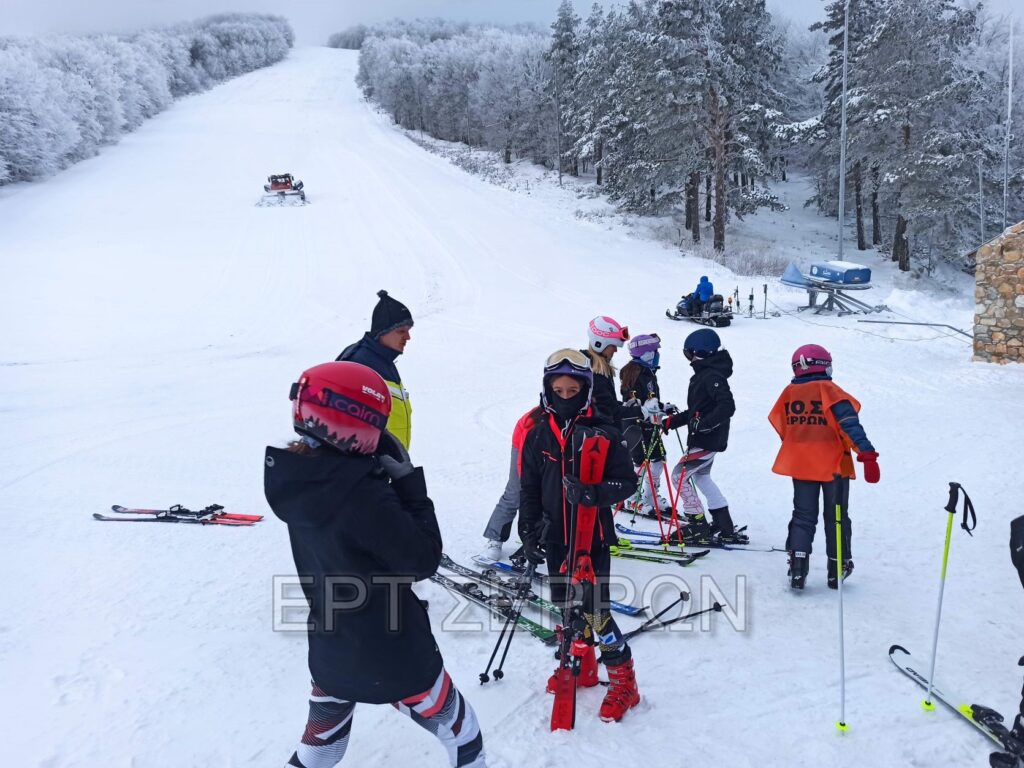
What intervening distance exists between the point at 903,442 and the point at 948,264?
24082mm

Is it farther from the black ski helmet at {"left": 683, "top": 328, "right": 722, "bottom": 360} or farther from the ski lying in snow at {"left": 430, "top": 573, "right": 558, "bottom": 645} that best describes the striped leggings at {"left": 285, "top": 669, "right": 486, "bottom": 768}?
the black ski helmet at {"left": 683, "top": 328, "right": 722, "bottom": 360}

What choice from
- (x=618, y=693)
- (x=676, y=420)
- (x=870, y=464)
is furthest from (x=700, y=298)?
(x=618, y=693)

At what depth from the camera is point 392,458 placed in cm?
234

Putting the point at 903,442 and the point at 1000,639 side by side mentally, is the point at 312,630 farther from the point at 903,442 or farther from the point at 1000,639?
the point at 903,442

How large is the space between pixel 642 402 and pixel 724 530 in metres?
1.30

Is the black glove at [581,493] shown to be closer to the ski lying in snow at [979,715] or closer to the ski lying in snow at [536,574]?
the ski lying in snow at [536,574]

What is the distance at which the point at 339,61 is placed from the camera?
10988 centimetres

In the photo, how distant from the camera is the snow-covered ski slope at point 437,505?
3.40 metres

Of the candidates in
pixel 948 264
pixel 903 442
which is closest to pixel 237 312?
pixel 903 442

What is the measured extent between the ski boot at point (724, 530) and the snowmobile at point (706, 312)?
10.0 m

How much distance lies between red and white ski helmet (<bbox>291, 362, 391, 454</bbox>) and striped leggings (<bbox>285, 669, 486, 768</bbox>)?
39.0 inches

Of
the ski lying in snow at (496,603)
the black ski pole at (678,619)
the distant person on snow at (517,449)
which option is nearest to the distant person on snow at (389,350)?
the distant person on snow at (517,449)

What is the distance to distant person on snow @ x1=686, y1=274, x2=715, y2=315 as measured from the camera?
15.5m

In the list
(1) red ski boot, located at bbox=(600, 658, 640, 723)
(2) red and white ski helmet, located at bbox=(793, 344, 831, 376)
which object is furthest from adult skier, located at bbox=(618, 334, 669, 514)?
(1) red ski boot, located at bbox=(600, 658, 640, 723)
